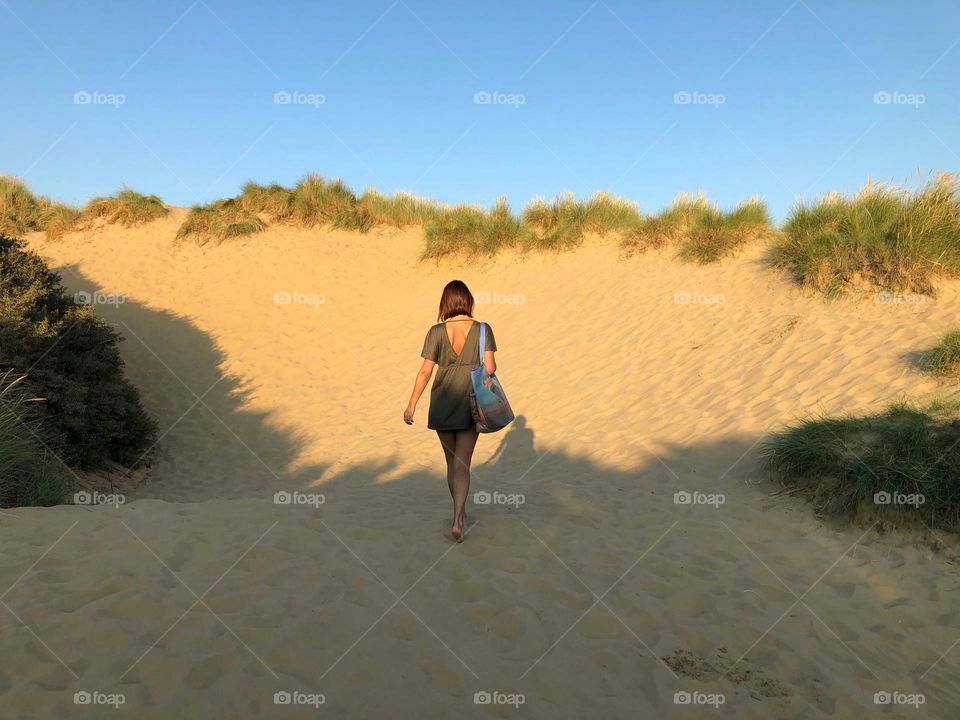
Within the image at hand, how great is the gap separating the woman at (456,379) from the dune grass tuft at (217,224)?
16593 mm

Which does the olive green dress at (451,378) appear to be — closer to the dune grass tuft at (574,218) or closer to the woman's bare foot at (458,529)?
the woman's bare foot at (458,529)

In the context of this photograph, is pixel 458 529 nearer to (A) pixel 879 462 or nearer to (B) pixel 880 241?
(A) pixel 879 462

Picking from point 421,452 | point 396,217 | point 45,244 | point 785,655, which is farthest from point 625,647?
point 45,244

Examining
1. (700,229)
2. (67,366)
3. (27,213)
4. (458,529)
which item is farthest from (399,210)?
(458,529)

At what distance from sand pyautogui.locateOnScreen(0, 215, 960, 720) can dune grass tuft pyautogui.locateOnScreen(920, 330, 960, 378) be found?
175mm

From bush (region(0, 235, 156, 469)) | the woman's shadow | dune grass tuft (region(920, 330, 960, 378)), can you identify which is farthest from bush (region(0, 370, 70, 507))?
dune grass tuft (region(920, 330, 960, 378))

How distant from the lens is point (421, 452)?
8594 mm

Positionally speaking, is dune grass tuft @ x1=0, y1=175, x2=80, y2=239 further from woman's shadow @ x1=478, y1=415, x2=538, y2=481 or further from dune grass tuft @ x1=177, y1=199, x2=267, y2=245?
woman's shadow @ x1=478, y1=415, x2=538, y2=481

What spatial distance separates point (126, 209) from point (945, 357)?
21812 mm

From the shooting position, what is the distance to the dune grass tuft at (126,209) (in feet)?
63.5

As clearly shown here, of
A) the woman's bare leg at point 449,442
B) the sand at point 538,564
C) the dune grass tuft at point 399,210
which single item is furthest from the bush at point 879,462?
the dune grass tuft at point 399,210

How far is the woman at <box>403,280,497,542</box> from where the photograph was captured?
4562 millimetres

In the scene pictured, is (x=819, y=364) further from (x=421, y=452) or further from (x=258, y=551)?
(x=258, y=551)

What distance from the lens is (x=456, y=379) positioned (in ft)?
15.0
